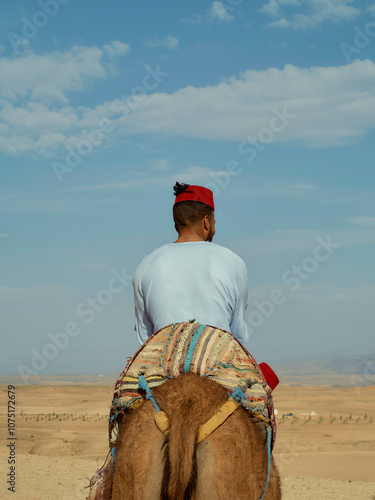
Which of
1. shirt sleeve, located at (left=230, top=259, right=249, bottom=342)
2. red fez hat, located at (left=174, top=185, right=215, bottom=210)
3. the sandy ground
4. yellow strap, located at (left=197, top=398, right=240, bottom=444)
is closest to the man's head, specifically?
red fez hat, located at (left=174, top=185, right=215, bottom=210)

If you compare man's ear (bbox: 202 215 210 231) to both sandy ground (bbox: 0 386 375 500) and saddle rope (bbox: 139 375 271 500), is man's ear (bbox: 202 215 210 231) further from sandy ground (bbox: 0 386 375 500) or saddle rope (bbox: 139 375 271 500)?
sandy ground (bbox: 0 386 375 500)

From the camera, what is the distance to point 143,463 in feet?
11.8

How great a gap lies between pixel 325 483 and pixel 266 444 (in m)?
9.08

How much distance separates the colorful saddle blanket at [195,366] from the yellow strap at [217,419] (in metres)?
0.07

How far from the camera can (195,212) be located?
4.88 meters

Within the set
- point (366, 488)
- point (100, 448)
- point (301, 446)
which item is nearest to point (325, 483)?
point (366, 488)

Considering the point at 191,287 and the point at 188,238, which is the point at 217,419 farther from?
the point at 188,238

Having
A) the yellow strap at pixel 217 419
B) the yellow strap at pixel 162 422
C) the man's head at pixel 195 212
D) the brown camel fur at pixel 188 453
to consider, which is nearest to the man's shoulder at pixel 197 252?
the man's head at pixel 195 212

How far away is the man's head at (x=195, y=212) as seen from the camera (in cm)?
488

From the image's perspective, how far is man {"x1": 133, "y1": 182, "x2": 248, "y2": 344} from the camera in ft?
14.4

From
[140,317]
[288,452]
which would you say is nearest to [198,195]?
[140,317]

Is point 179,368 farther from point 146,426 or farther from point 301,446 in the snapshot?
point 301,446

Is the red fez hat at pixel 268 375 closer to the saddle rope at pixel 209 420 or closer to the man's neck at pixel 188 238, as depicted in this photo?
the saddle rope at pixel 209 420

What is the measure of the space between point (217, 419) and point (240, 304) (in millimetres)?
1114
